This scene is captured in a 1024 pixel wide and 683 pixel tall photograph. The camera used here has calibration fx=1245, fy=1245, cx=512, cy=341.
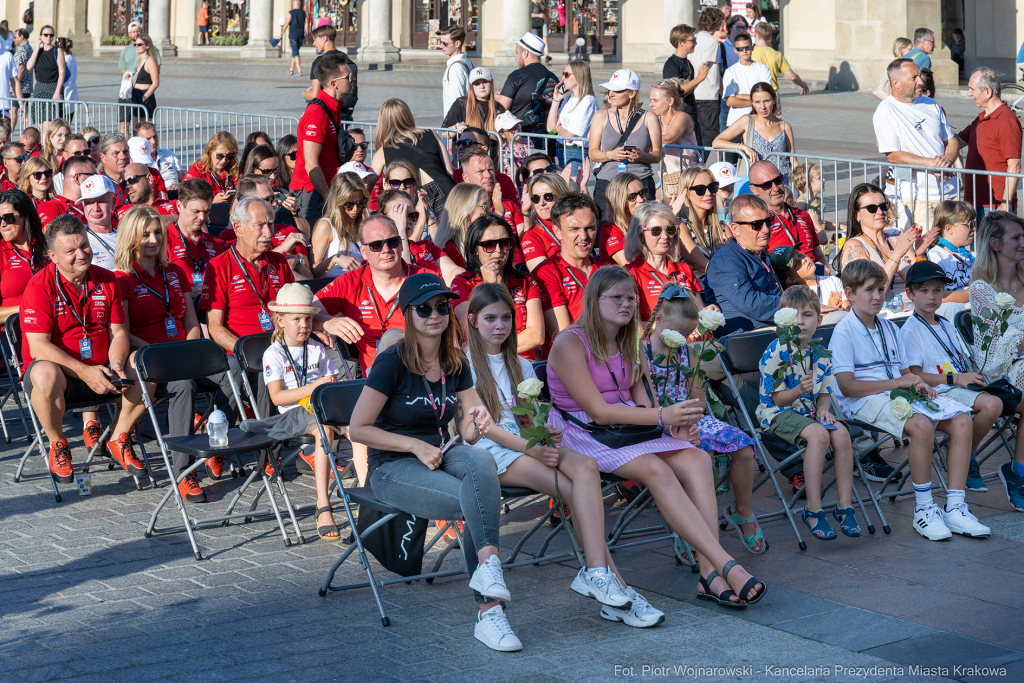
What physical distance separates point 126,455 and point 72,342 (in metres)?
0.77

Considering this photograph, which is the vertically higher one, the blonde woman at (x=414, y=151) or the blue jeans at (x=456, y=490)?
the blonde woman at (x=414, y=151)

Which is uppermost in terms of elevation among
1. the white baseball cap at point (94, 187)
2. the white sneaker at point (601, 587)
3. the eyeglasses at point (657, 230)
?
the white baseball cap at point (94, 187)

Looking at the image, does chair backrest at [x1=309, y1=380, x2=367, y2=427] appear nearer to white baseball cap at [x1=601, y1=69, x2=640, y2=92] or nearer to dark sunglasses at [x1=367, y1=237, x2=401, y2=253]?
dark sunglasses at [x1=367, y1=237, x2=401, y2=253]

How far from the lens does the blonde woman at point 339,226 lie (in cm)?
930

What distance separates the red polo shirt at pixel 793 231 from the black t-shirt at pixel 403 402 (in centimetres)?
429

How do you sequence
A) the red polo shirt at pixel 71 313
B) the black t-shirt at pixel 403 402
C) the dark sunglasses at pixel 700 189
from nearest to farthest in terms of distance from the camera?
1. the black t-shirt at pixel 403 402
2. the red polo shirt at pixel 71 313
3. the dark sunglasses at pixel 700 189

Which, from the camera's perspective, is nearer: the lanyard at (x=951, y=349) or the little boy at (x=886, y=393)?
the little boy at (x=886, y=393)

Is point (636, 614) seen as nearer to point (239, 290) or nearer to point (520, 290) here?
point (520, 290)

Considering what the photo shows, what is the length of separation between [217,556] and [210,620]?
3.17 ft

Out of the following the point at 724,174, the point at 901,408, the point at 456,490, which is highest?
the point at 724,174

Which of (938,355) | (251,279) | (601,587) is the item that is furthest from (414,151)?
(601,587)

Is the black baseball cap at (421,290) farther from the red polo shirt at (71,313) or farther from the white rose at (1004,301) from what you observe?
the white rose at (1004,301)

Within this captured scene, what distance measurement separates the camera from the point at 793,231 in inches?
380

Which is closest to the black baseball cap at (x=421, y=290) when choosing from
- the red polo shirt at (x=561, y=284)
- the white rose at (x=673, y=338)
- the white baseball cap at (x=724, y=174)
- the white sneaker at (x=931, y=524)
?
the white rose at (x=673, y=338)
